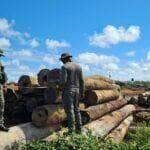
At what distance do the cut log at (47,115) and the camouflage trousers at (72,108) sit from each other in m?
0.42

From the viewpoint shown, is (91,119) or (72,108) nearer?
(72,108)

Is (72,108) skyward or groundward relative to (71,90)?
groundward

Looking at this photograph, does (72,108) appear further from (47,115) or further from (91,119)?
(91,119)

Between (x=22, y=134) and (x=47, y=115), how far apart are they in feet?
3.81

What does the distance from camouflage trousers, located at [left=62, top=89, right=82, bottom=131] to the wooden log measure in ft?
1.87

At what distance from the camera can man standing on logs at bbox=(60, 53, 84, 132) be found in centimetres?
1213

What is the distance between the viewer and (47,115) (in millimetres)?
12164

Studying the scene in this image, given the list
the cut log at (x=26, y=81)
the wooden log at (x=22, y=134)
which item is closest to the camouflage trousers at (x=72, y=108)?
the wooden log at (x=22, y=134)

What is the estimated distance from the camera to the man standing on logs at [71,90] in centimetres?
1213

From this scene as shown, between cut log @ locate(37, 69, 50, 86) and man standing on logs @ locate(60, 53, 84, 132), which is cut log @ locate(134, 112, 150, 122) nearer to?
cut log @ locate(37, 69, 50, 86)

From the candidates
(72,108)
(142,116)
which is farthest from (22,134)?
(142,116)

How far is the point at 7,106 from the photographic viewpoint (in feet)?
47.9

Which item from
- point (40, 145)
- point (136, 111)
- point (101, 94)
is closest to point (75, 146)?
point (40, 145)

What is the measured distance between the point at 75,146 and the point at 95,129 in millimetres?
2839
